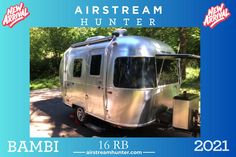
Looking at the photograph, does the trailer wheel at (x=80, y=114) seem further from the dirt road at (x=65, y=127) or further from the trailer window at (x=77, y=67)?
the trailer window at (x=77, y=67)

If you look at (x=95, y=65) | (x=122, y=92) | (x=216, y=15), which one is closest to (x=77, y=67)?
(x=95, y=65)

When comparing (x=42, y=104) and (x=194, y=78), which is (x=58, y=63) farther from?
(x=194, y=78)

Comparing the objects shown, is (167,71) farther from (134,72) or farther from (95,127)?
(95,127)

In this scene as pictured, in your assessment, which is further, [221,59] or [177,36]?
[177,36]

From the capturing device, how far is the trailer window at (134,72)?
5.11m

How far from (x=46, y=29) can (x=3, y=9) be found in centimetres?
82

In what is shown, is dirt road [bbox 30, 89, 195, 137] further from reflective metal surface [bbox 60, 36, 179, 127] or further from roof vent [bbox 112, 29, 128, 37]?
roof vent [bbox 112, 29, 128, 37]

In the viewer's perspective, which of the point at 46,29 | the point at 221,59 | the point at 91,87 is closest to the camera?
the point at 221,59

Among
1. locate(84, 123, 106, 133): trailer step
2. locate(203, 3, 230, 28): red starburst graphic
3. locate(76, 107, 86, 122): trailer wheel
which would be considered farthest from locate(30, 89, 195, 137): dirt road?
locate(203, 3, 230, 28): red starburst graphic

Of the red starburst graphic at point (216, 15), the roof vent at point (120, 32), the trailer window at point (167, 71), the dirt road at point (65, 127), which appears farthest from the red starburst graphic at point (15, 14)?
the red starburst graphic at point (216, 15)

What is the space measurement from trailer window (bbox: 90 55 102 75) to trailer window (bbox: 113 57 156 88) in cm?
54

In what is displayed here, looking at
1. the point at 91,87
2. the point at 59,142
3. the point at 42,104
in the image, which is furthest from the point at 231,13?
the point at 42,104

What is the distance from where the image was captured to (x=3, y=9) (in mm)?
5062

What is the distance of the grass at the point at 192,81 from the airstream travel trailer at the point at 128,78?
0.94 ft
